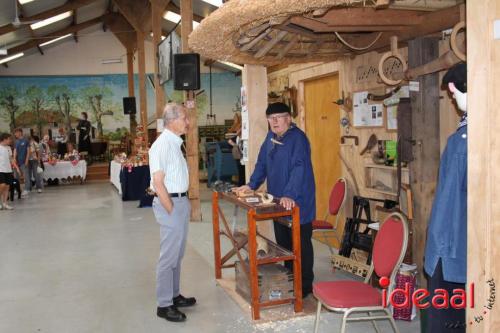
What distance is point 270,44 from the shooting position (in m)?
4.11

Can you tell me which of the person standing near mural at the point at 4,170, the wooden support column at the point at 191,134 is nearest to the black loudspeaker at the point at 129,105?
the person standing near mural at the point at 4,170

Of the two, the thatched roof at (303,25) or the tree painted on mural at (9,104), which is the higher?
the tree painted on mural at (9,104)

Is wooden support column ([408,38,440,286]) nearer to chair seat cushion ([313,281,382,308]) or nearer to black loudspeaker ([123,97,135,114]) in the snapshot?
chair seat cushion ([313,281,382,308])

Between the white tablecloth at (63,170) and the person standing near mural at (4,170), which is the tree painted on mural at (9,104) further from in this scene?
the person standing near mural at (4,170)

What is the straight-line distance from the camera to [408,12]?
3.85 m

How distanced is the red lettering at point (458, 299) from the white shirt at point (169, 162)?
200 cm

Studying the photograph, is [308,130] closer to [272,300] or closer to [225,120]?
[272,300]

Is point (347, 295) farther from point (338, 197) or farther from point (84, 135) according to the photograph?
point (84, 135)

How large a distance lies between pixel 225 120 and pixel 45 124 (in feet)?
20.7

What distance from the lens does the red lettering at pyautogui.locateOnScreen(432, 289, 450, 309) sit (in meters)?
2.47

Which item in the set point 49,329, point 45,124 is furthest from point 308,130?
point 45,124

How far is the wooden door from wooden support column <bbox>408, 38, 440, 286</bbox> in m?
1.73

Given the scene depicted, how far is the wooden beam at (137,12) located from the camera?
12547 mm

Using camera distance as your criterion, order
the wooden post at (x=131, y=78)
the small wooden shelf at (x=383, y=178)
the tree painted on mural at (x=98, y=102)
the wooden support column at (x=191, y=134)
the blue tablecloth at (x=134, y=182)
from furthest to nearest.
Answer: the tree painted on mural at (x=98, y=102) < the wooden post at (x=131, y=78) < the blue tablecloth at (x=134, y=182) < the wooden support column at (x=191, y=134) < the small wooden shelf at (x=383, y=178)
